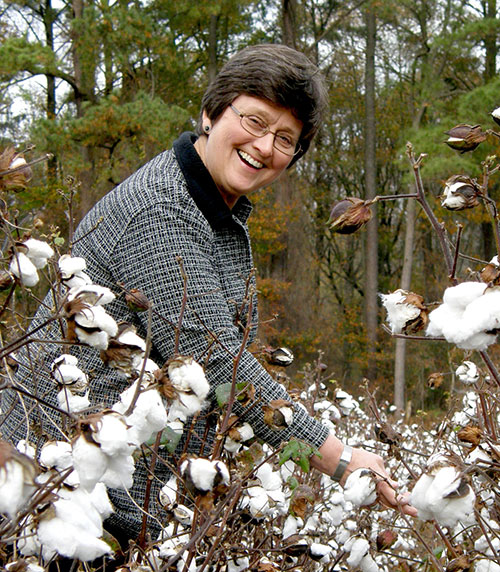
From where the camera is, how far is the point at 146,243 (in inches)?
71.0

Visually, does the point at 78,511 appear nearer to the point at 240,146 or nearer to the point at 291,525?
the point at 291,525

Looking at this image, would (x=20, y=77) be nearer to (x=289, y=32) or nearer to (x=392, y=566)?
(x=289, y=32)

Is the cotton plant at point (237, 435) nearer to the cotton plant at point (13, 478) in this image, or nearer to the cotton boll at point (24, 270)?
the cotton boll at point (24, 270)

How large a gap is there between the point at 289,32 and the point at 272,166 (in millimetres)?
13561

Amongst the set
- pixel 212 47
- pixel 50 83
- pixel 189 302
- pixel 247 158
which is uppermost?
pixel 212 47

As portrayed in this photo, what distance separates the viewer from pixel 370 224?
16328mm

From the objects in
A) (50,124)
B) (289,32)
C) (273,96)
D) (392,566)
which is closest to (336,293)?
(289,32)

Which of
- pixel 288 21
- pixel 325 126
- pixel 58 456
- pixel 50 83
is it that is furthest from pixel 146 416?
pixel 325 126

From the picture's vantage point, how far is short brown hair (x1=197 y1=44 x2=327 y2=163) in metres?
2.10

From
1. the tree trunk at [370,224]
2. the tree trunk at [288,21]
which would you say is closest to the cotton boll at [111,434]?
the tree trunk at [288,21]

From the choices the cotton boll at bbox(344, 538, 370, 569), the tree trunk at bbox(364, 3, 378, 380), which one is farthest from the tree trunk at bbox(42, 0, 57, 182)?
the cotton boll at bbox(344, 538, 370, 569)

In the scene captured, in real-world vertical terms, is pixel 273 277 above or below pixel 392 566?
below

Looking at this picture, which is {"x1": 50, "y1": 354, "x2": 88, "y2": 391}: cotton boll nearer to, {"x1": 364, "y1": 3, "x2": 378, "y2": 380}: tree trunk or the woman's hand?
the woman's hand

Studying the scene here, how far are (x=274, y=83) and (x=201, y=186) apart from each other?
0.38 meters
